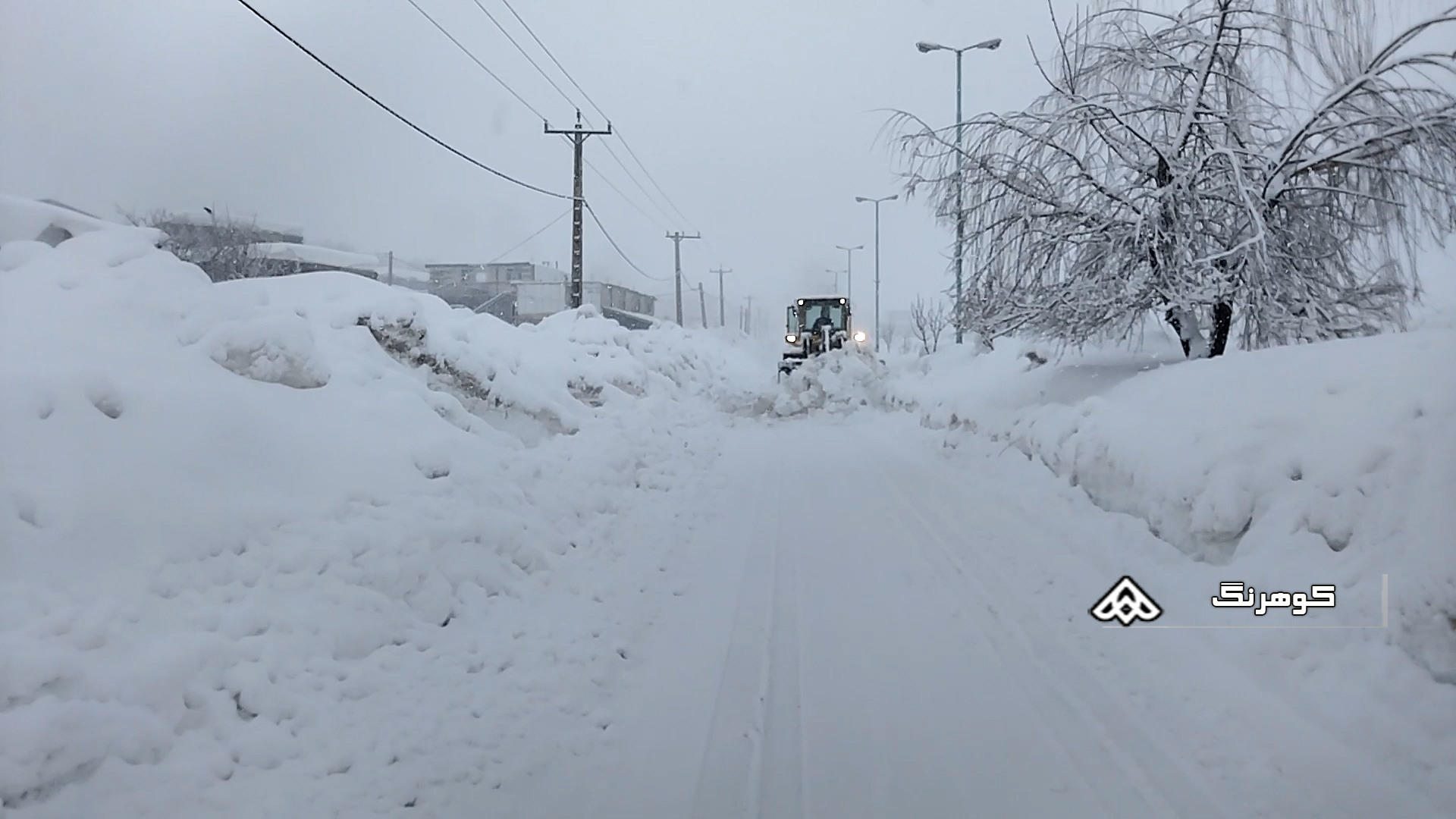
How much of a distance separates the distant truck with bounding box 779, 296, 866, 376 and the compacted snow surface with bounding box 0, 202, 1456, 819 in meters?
21.3

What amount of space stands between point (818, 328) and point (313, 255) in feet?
61.8

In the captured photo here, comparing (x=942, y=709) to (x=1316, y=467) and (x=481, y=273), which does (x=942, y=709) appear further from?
(x=481, y=273)

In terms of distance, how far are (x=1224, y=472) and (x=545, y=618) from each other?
17.2 ft

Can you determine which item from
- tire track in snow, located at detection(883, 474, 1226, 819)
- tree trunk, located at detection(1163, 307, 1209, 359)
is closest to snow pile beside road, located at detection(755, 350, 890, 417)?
tree trunk, located at detection(1163, 307, 1209, 359)

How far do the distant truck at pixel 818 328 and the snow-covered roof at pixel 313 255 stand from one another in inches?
666

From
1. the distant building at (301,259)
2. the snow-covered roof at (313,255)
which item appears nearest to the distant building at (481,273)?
the snow-covered roof at (313,255)

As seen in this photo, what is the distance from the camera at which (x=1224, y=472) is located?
6387 mm

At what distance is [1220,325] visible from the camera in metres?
10.5

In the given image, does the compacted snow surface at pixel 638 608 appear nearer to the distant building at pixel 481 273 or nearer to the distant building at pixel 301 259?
the distant building at pixel 301 259

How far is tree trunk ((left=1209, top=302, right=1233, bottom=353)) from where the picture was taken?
1035cm

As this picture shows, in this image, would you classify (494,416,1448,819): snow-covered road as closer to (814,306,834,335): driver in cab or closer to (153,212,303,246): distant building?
(153,212,303,246): distant building

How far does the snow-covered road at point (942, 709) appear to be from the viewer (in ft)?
12.4

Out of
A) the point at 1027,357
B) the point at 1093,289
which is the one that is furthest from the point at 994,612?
the point at 1027,357

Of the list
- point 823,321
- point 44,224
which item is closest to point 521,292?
point 823,321
